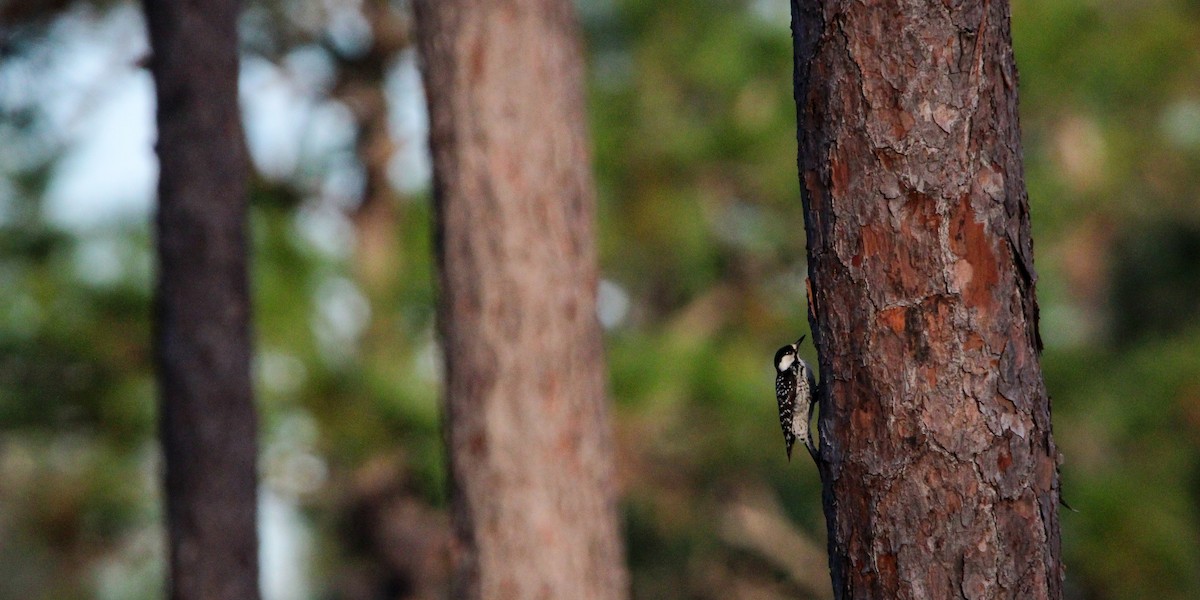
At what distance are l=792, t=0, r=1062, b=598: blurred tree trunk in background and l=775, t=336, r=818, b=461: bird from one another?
2.38 meters

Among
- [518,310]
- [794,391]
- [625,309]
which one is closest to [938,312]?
[518,310]

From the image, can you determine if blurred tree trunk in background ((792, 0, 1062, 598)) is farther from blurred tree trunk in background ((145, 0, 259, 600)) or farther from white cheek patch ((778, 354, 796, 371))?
white cheek patch ((778, 354, 796, 371))

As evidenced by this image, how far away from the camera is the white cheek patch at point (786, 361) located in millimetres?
4555

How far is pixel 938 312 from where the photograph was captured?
79.0 inches

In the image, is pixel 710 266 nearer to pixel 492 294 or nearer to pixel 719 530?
pixel 719 530

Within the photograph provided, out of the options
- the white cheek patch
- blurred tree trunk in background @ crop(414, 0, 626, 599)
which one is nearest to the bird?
the white cheek patch

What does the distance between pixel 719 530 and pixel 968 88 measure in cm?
796

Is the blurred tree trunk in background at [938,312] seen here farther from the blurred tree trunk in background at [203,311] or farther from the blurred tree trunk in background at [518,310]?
the blurred tree trunk in background at [203,311]

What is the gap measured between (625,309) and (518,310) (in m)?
7.23

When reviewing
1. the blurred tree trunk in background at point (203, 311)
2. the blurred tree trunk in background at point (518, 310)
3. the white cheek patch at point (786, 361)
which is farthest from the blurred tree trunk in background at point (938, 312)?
the white cheek patch at point (786, 361)

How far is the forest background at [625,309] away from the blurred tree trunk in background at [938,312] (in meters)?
3.65

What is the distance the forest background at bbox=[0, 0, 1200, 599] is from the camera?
6566 millimetres

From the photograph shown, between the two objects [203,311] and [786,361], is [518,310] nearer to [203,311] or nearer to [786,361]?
[203,311]

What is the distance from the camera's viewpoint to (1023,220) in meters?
2.06
